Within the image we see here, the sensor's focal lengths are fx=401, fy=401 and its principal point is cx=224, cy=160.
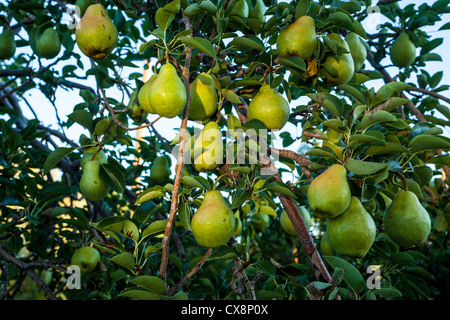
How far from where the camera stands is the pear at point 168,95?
937 mm

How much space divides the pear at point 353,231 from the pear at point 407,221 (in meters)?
0.10

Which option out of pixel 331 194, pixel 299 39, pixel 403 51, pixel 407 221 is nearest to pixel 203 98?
pixel 299 39

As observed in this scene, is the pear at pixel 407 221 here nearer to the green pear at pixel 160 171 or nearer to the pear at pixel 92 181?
the pear at pixel 92 181

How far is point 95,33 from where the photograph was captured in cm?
113

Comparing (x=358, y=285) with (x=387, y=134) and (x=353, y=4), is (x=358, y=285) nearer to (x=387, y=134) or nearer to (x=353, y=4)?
(x=387, y=134)

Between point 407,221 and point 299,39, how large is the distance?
57 centimetres

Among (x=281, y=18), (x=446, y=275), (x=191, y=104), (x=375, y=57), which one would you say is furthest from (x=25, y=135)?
(x=446, y=275)

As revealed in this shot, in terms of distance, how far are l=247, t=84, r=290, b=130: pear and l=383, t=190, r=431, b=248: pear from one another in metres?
0.38

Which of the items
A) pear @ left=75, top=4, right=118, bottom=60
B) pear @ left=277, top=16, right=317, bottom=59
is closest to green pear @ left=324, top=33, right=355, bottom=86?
pear @ left=277, top=16, right=317, bottom=59

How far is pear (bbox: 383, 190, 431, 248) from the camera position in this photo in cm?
106

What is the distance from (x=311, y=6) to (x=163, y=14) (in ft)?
1.50

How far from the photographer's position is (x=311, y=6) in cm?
119

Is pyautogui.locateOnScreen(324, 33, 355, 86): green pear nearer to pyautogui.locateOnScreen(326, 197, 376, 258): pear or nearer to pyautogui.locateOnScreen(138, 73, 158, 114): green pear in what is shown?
pyautogui.locateOnScreen(326, 197, 376, 258): pear

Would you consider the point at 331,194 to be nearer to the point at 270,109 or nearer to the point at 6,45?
the point at 270,109
